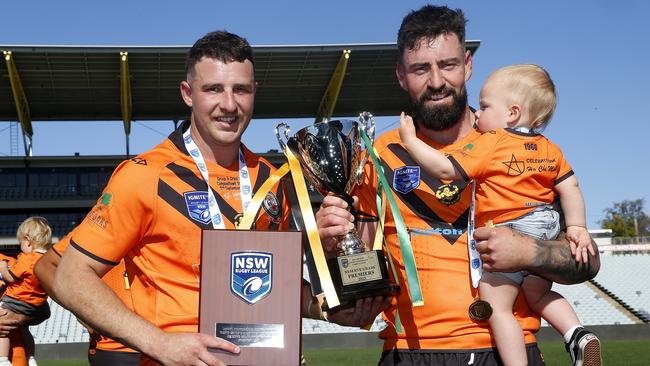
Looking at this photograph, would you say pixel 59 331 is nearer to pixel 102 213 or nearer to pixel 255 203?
pixel 102 213

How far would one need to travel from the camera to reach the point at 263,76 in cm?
2567

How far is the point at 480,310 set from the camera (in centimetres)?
286

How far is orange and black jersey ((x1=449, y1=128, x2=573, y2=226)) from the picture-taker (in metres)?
3.00

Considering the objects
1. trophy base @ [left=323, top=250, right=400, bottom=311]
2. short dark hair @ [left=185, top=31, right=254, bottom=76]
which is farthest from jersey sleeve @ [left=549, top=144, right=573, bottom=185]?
short dark hair @ [left=185, top=31, right=254, bottom=76]

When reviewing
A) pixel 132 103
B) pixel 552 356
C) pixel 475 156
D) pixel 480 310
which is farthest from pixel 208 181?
pixel 132 103

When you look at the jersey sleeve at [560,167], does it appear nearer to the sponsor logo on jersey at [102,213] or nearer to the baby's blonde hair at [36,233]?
the sponsor logo on jersey at [102,213]

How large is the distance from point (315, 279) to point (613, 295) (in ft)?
79.5

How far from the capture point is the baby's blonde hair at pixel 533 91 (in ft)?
10.6

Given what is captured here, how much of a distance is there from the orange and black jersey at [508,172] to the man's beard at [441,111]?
129 millimetres

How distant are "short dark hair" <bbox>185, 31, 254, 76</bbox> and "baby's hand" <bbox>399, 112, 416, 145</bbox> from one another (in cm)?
65

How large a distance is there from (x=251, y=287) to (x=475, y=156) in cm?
109

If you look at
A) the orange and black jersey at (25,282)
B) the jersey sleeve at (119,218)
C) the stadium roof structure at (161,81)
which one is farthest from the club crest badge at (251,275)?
the stadium roof structure at (161,81)

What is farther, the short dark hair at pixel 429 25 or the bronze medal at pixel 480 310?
the short dark hair at pixel 429 25

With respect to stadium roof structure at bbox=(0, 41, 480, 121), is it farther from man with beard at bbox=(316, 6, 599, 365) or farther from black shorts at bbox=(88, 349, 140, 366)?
man with beard at bbox=(316, 6, 599, 365)
